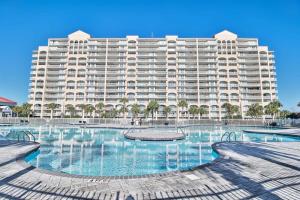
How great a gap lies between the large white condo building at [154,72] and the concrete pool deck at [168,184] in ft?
195

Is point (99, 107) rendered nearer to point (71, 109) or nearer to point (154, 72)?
point (71, 109)

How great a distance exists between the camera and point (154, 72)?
6694 centimetres

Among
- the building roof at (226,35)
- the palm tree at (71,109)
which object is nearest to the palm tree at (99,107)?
the palm tree at (71,109)

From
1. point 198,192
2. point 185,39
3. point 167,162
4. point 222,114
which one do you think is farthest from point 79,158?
point 185,39

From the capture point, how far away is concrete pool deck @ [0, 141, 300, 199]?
4.12 meters

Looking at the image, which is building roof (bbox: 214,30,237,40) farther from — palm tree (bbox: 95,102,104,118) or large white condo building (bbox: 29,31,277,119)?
palm tree (bbox: 95,102,104,118)

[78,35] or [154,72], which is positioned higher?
[78,35]

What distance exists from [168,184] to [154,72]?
63.6 metres

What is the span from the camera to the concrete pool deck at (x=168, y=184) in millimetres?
4121

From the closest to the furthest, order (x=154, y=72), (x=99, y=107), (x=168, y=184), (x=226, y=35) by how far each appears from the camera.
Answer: (x=168, y=184) < (x=99, y=107) < (x=154, y=72) < (x=226, y=35)

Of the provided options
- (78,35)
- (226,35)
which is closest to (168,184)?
(226,35)

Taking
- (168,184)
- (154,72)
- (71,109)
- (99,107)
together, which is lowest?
(168,184)

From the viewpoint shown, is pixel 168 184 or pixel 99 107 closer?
pixel 168 184

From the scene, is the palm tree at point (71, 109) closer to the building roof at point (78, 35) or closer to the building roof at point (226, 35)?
the building roof at point (78, 35)
